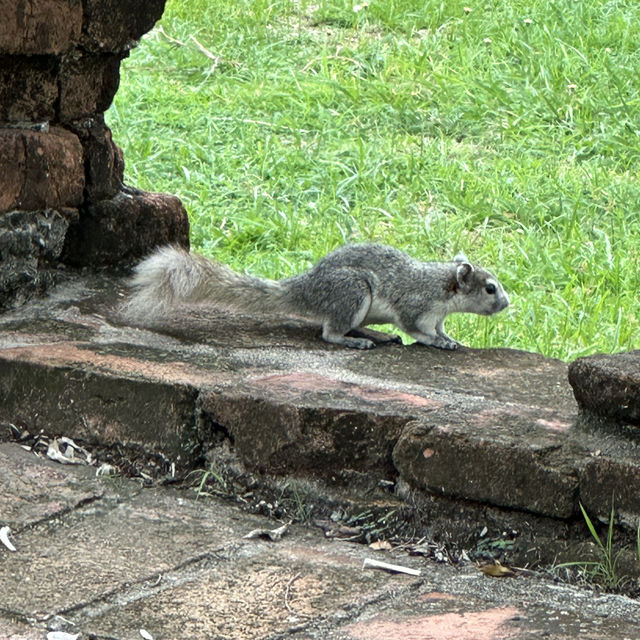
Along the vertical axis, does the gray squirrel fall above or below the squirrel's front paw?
above

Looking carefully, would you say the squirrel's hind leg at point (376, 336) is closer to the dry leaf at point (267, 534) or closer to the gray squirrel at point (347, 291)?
the gray squirrel at point (347, 291)

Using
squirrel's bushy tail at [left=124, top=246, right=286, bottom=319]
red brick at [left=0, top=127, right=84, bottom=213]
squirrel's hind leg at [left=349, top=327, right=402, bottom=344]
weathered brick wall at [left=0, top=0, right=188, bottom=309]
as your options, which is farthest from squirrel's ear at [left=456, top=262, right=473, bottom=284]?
red brick at [left=0, top=127, right=84, bottom=213]

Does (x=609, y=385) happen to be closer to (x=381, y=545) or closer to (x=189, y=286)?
(x=381, y=545)

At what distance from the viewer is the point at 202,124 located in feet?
27.0

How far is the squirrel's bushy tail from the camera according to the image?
406 centimetres

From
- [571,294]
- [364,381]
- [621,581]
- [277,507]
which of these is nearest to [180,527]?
[277,507]

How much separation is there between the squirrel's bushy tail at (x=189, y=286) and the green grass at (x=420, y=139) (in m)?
1.30

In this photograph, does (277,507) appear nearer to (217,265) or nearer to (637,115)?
(217,265)

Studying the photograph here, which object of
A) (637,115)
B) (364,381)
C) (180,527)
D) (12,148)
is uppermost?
(637,115)

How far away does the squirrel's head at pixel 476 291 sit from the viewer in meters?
4.57

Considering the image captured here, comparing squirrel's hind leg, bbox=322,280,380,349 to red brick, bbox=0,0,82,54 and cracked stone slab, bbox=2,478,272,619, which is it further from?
red brick, bbox=0,0,82,54

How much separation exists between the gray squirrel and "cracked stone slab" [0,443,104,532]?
85 centimetres

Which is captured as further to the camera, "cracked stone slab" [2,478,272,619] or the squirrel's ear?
the squirrel's ear

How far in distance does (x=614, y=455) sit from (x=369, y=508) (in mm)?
621
